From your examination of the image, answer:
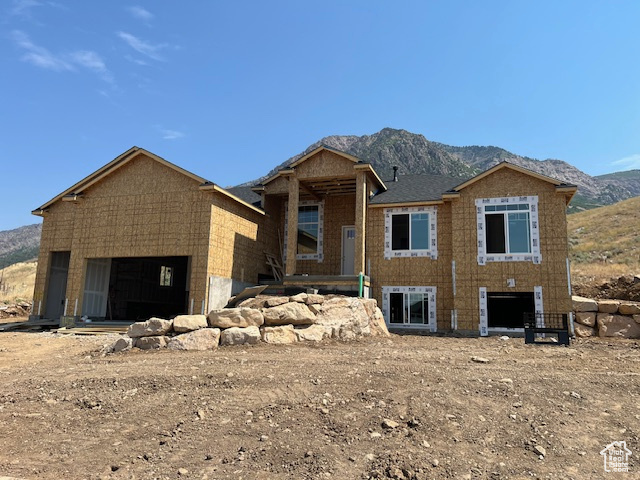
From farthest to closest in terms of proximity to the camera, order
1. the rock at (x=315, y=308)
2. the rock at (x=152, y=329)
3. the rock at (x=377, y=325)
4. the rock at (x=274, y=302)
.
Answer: the rock at (x=377, y=325), the rock at (x=315, y=308), the rock at (x=274, y=302), the rock at (x=152, y=329)

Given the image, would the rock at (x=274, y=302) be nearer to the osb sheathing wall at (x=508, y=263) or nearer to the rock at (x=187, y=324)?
the rock at (x=187, y=324)

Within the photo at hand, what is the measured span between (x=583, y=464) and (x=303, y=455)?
3397mm

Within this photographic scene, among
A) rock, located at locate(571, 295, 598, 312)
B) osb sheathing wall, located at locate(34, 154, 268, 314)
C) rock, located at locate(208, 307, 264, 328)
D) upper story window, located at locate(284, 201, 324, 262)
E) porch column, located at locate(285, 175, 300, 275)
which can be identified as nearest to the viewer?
rock, located at locate(208, 307, 264, 328)

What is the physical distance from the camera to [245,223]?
2123 centimetres

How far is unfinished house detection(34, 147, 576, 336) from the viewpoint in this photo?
18.3 m

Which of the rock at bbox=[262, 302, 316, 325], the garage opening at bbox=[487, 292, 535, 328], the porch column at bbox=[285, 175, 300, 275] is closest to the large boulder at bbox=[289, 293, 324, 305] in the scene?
A: the rock at bbox=[262, 302, 316, 325]

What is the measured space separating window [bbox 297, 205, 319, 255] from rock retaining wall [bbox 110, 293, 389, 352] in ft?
25.8

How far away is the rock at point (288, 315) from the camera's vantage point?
1331cm

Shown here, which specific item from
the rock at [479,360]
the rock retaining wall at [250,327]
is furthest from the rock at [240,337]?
the rock at [479,360]

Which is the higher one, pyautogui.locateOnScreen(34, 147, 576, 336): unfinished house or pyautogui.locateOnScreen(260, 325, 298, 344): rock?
pyautogui.locateOnScreen(34, 147, 576, 336): unfinished house

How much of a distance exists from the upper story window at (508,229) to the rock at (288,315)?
8.82 meters

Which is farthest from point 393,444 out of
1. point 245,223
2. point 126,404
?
point 245,223

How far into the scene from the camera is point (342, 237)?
22.6m

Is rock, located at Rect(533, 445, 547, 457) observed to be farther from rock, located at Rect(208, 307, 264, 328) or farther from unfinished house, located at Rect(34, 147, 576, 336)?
unfinished house, located at Rect(34, 147, 576, 336)
